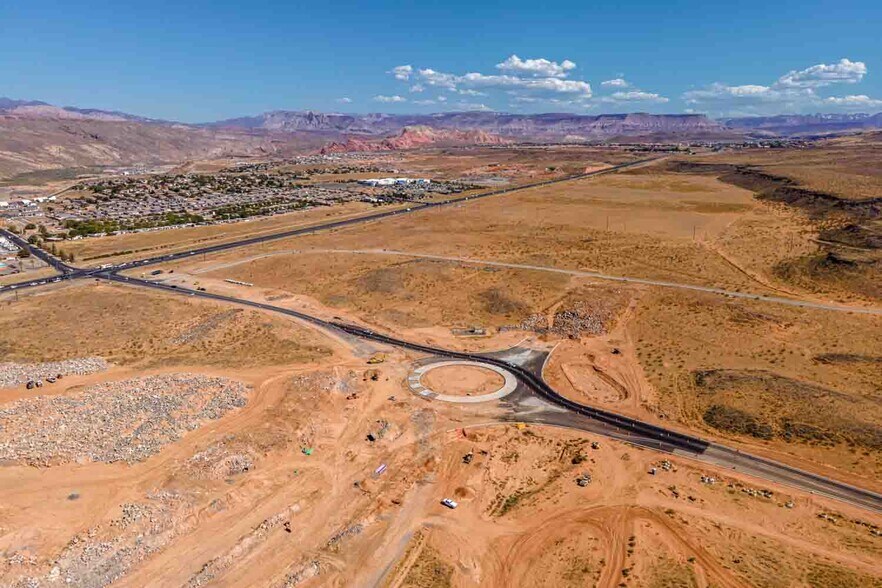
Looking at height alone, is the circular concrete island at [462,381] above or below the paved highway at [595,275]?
below

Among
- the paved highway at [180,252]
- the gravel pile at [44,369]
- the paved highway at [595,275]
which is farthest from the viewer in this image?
the paved highway at [180,252]

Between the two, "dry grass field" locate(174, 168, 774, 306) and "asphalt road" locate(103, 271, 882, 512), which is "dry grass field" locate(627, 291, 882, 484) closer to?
"asphalt road" locate(103, 271, 882, 512)

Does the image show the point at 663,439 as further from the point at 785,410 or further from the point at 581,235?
the point at 581,235

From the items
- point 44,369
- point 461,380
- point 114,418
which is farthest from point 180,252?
point 461,380

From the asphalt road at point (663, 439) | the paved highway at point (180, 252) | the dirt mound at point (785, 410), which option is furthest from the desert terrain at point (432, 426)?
the paved highway at point (180, 252)

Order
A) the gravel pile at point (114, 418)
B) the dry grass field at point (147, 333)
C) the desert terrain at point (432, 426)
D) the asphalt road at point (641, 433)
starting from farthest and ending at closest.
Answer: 1. the dry grass field at point (147, 333)
2. the gravel pile at point (114, 418)
3. the asphalt road at point (641, 433)
4. the desert terrain at point (432, 426)

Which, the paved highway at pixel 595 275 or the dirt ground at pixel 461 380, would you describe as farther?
the paved highway at pixel 595 275

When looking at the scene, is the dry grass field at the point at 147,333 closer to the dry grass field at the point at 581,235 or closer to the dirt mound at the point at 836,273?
the dry grass field at the point at 581,235

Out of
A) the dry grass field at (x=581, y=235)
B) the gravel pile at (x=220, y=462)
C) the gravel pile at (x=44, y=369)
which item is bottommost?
the gravel pile at (x=220, y=462)
